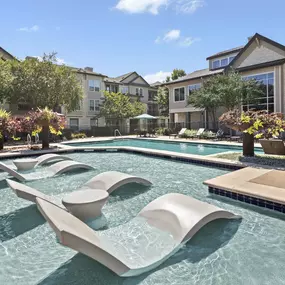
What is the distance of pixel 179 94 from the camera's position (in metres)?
27.0

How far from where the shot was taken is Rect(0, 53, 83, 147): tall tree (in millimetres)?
20828

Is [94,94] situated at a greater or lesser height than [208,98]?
greater

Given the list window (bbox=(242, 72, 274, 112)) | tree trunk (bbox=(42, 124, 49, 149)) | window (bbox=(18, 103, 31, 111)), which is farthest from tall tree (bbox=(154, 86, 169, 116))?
tree trunk (bbox=(42, 124, 49, 149))

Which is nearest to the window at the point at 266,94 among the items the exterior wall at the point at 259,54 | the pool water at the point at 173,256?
the exterior wall at the point at 259,54

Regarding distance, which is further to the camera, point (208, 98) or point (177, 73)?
point (177, 73)

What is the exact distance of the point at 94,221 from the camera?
4.30 metres

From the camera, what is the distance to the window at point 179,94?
26.6m

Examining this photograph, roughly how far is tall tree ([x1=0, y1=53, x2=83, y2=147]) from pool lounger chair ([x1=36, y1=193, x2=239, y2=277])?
19.8 metres

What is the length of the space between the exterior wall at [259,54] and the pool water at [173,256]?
17.6 meters

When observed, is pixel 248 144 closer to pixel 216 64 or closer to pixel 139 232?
pixel 139 232

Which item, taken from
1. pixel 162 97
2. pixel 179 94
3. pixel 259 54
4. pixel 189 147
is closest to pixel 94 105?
pixel 162 97

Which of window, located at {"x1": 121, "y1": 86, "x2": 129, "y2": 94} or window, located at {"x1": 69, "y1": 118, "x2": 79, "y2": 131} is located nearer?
window, located at {"x1": 69, "y1": 118, "x2": 79, "y2": 131}

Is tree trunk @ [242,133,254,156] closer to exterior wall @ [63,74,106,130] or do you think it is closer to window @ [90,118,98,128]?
exterior wall @ [63,74,106,130]

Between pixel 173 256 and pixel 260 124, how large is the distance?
669cm
